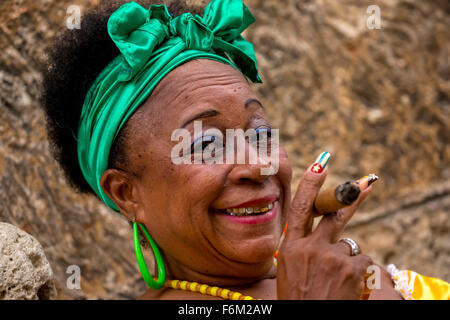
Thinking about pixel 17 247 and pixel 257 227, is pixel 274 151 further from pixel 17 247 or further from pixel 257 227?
pixel 17 247

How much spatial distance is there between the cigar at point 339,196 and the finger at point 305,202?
29 millimetres

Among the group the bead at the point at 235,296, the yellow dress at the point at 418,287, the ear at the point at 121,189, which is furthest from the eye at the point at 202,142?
the yellow dress at the point at 418,287

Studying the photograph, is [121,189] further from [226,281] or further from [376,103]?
[376,103]

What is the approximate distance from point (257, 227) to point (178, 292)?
1.65 feet

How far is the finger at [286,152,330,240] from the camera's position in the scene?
177 cm

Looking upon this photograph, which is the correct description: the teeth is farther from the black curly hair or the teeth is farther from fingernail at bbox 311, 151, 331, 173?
the black curly hair

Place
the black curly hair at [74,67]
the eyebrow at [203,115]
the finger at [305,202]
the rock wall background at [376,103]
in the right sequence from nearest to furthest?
the finger at [305,202], the eyebrow at [203,115], the black curly hair at [74,67], the rock wall background at [376,103]

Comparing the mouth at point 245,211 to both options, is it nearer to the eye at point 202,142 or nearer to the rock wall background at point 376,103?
the eye at point 202,142

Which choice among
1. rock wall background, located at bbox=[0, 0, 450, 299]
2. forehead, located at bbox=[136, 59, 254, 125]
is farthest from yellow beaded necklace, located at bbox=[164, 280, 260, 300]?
rock wall background, located at bbox=[0, 0, 450, 299]

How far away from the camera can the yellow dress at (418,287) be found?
8.54 feet

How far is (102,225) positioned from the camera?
3615mm

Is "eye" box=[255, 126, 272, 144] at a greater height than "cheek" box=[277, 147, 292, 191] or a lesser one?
greater

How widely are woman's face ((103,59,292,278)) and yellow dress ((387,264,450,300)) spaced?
0.74m

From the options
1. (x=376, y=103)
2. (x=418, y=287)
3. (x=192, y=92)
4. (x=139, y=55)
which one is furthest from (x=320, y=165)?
(x=376, y=103)
